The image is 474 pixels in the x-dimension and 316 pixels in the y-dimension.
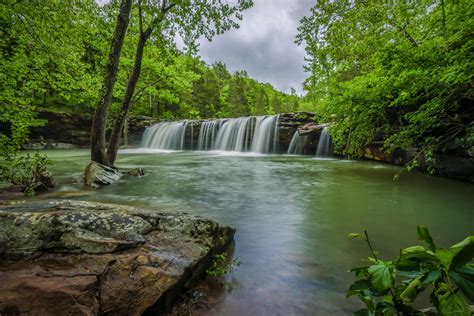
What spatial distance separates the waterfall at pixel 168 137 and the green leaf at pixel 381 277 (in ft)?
71.1

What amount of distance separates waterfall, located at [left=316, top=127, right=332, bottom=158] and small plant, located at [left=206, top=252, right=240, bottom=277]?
542 inches

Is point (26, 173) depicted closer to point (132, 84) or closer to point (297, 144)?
point (132, 84)

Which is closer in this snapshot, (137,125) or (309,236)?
(309,236)

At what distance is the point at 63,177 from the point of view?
24.9 feet

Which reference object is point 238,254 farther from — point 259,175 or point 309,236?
point 259,175

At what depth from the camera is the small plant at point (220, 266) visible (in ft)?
7.45

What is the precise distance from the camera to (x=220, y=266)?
96.6 inches

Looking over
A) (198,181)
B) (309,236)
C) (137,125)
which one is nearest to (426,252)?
(309,236)

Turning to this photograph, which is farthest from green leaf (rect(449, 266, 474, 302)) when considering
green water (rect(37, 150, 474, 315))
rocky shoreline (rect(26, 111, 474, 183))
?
rocky shoreline (rect(26, 111, 474, 183))

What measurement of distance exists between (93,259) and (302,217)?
11.2 feet

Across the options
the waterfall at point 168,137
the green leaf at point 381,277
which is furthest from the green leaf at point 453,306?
the waterfall at point 168,137

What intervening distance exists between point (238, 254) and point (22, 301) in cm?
200

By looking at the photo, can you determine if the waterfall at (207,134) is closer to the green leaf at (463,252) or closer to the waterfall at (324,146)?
the waterfall at (324,146)

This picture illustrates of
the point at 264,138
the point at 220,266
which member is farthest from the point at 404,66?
the point at 264,138
